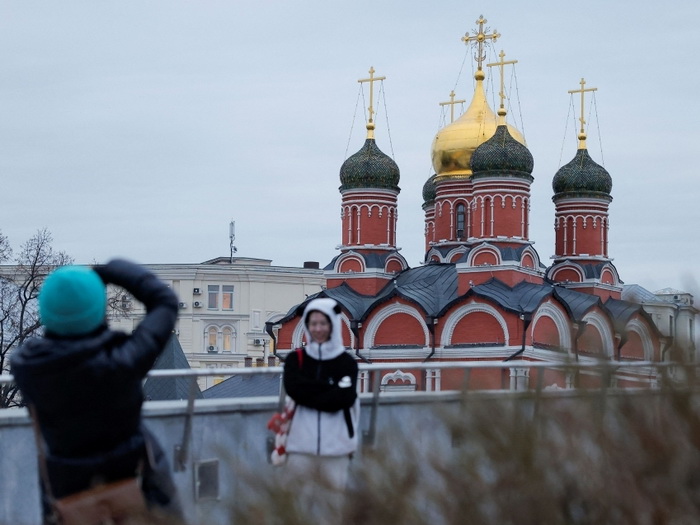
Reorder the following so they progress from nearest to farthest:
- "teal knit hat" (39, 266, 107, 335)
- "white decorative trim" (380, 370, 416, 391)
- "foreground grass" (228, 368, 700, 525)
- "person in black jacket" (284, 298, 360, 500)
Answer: "foreground grass" (228, 368, 700, 525)
"teal knit hat" (39, 266, 107, 335)
"person in black jacket" (284, 298, 360, 500)
"white decorative trim" (380, 370, 416, 391)

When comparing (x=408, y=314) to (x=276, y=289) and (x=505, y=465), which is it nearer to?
(x=276, y=289)

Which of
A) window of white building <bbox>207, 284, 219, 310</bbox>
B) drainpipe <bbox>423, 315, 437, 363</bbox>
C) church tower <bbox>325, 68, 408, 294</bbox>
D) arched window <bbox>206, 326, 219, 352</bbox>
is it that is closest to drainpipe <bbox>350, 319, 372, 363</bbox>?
drainpipe <bbox>423, 315, 437, 363</bbox>

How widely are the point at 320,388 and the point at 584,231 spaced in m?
35.2

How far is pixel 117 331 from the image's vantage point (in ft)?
14.4

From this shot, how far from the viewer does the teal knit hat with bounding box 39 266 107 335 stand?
168 inches

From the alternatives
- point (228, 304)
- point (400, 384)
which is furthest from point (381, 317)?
point (400, 384)

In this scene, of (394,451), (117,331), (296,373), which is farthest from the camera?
(296,373)

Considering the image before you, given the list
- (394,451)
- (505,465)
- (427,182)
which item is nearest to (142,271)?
(394,451)

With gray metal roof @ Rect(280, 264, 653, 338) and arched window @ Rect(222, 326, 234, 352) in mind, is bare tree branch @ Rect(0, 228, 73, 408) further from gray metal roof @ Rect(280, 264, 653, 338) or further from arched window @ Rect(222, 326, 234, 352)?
arched window @ Rect(222, 326, 234, 352)

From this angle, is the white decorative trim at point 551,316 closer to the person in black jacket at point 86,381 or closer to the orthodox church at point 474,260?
the orthodox church at point 474,260

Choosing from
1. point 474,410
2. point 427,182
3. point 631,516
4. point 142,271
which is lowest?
point 631,516

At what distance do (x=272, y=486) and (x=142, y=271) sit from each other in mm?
Answer: 1196

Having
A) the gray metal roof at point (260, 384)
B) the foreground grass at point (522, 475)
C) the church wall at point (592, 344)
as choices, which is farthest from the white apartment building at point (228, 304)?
the foreground grass at point (522, 475)

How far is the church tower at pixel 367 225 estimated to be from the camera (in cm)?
3966
